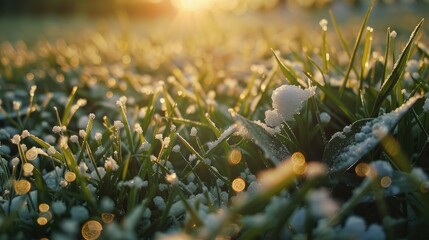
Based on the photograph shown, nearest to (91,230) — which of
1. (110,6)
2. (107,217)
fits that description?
(107,217)

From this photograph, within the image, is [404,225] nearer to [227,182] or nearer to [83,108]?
[227,182]

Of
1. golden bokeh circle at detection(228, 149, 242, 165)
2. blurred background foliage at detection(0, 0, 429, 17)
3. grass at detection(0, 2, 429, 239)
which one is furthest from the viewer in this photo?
blurred background foliage at detection(0, 0, 429, 17)

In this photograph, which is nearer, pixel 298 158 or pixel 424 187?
pixel 424 187

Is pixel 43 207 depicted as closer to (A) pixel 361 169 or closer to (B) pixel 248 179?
(B) pixel 248 179

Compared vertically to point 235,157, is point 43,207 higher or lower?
higher

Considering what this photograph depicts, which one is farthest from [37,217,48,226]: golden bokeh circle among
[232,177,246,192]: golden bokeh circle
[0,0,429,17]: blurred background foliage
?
[0,0,429,17]: blurred background foliage

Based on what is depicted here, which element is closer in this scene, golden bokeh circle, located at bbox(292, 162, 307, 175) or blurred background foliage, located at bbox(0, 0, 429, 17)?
golden bokeh circle, located at bbox(292, 162, 307, 175)

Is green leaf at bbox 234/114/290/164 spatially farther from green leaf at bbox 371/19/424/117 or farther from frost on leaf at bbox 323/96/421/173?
green leaf at bbox 371/19/424/117

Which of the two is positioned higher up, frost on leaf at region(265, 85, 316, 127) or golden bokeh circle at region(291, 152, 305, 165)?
frost on leaf at region(265, 85, 316, 127)
